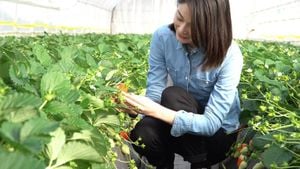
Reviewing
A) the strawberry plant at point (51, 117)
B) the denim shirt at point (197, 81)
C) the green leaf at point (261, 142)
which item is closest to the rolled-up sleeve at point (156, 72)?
the denim shirt at point (197, 81)

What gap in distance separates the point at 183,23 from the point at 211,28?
0.14 metres

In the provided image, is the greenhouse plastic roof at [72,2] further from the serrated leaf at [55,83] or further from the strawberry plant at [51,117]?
the serrated leaf at [55,83]

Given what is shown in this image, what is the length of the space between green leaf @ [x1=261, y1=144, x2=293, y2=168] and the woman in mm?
845

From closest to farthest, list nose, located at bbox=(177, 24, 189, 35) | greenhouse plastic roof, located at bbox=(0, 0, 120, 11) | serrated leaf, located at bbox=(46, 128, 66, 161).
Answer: serrated leaf, located at bbox=(46, 128, 66, 161), nose, located at bbox=(177, 24, 189, 35), greenhouse plastic roof, located at bbox=(0, 0, 120, 11)

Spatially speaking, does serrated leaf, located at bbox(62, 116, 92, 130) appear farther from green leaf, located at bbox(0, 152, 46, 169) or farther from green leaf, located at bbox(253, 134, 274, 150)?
green leaf, located at bbox(253, 134, 274, 150)

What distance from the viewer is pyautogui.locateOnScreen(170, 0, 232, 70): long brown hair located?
8.62 ft

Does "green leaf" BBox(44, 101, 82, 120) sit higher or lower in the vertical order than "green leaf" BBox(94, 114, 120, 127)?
higher

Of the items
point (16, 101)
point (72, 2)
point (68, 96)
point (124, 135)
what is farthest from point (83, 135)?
point (72, 2)

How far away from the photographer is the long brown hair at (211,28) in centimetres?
263

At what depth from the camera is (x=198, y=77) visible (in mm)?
2977

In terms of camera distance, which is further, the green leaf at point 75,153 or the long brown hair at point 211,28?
the long brown hair at point 211,28

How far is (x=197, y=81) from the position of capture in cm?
301

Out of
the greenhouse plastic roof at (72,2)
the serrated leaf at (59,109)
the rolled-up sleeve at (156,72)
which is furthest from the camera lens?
the greenhouse plastic roof at (72,2)

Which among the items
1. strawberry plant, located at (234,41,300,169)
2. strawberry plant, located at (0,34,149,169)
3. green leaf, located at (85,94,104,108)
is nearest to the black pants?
strawberry plant, located at (234,41,300,169)
